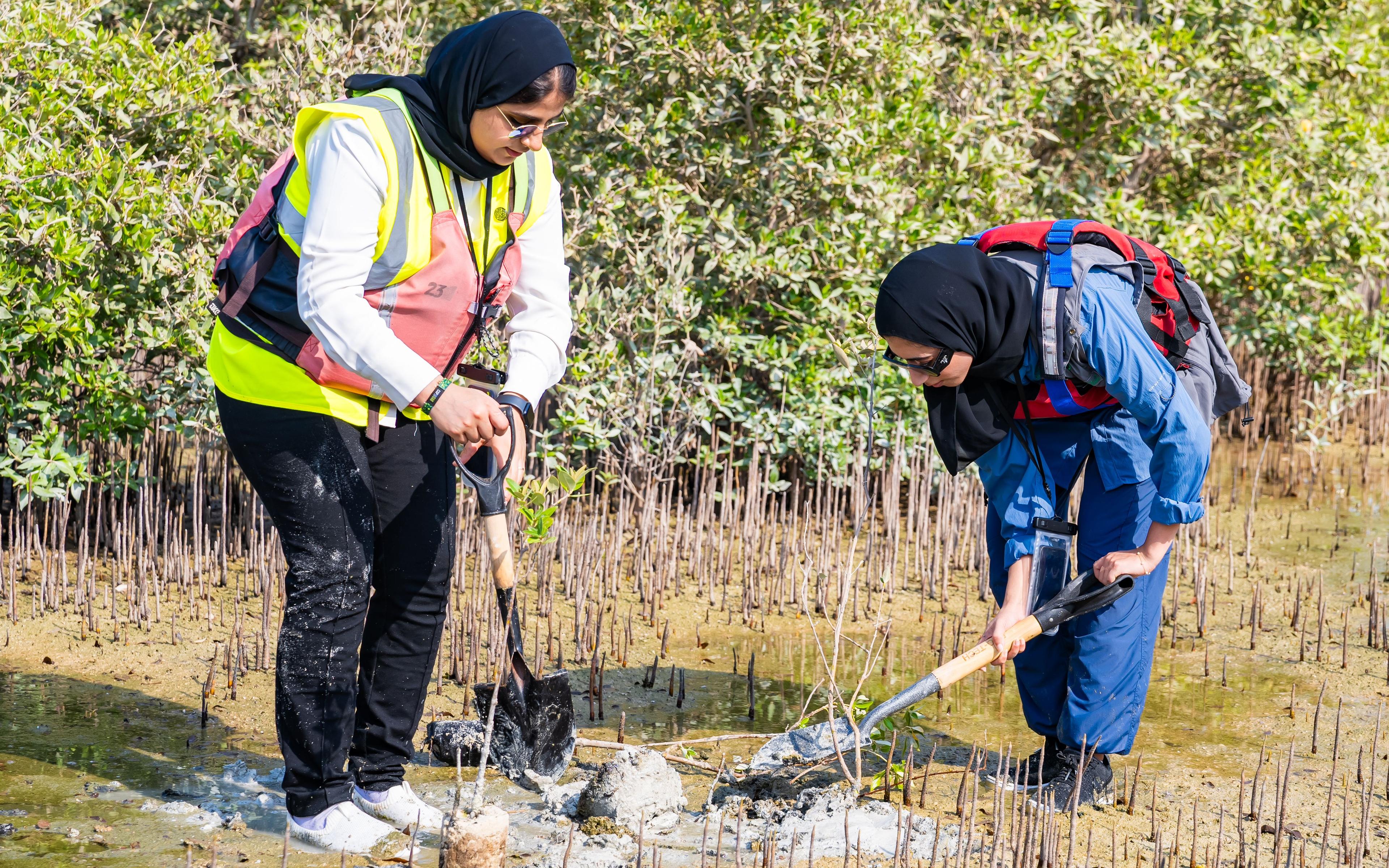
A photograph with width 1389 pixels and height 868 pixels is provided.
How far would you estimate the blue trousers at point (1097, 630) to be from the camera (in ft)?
12.2

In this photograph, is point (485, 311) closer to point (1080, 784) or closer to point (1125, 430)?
point (1125, 430)

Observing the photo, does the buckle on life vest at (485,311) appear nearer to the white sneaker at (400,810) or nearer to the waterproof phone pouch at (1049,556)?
the white sneaker at (400,810)

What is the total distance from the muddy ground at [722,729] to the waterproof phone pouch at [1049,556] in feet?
2.16

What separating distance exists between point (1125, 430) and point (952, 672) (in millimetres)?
812

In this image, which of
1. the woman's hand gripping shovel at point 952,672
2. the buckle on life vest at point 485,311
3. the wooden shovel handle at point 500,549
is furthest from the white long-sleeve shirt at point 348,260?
the woman's hand gripping shovel at point 952,672

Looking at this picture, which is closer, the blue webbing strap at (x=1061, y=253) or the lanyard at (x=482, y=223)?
the lanyard at (x=482, y=223)

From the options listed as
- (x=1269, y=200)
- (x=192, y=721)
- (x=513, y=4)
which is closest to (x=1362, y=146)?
(x=1269, y=200)

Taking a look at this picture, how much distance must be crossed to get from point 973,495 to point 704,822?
3771 millimetres

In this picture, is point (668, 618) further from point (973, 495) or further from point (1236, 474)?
point (1236, 474)

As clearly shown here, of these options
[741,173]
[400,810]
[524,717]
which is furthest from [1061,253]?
[741,173]

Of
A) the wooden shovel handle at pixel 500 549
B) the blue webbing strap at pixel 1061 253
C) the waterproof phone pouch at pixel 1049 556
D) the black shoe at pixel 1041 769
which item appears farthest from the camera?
the black shoe at pixel 1041 769

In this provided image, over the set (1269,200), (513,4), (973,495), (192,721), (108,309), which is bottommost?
(192,721)

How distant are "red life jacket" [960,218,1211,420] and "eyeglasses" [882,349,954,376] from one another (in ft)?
0.87

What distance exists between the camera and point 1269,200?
8.41m
